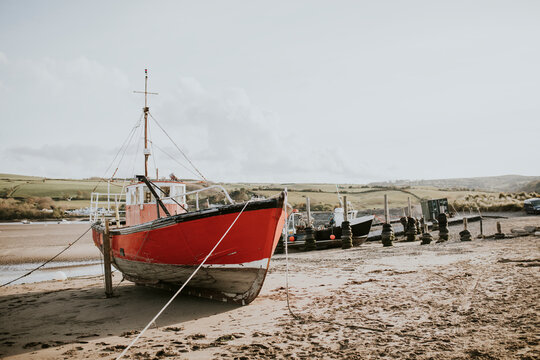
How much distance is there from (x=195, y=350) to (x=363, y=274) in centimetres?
643

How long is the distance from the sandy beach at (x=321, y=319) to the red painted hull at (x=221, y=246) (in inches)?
18.0

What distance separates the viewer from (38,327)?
7043 mm

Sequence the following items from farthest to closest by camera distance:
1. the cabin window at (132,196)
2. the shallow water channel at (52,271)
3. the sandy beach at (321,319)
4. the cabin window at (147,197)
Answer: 1. the shallow water channel at (52,271)
2. the cabin window at (132,196)
3. the cabin window at (147,197)
4. the sandy beach at (321,319)

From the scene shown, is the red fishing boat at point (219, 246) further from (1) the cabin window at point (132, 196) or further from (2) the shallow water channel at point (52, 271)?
(2) the shallow water channel at point (52, 271)

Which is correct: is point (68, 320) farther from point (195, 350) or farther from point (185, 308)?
point (195, 350)

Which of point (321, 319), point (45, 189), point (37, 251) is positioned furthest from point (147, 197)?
point (45, 189)

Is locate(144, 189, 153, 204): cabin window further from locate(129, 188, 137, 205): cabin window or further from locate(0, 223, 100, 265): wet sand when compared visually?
locate(0, 223, 100, 265): wet sand

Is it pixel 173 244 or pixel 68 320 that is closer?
pixel 68 320

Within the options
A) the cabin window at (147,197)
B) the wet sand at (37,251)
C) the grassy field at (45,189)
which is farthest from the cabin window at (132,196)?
the grassy field at (45,189)

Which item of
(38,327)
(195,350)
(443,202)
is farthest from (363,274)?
(443,202)

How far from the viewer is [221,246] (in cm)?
748

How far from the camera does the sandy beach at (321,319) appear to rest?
15.5 feet

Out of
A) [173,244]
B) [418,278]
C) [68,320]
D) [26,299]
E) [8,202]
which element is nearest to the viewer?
[68,320]

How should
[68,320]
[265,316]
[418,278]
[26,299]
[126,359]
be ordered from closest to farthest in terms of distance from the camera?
[126,359], [265,316], [68,320], [418,278], [26,299]
